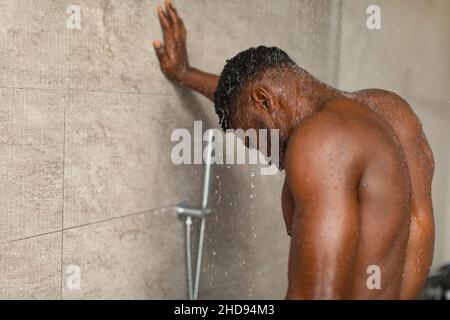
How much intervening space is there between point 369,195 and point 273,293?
1.02 metres

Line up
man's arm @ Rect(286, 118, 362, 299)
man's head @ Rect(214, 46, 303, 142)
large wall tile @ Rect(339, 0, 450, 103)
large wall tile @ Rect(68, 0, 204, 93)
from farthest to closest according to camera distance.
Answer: large wall tile @ Rect(339, 0, 450, 103), large wall tile @ Rect(68, 0, 204, 93), man's head @ Rect(214, 46, 303, 142), man's arm @ Rect(286, 118, 362, 299)

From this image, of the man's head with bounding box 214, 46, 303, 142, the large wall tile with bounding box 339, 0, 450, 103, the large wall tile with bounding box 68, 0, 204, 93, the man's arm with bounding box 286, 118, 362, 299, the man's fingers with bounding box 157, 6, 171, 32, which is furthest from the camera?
the large wall tile with bounding box 339, 0, 450, 103

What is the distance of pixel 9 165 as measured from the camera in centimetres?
102

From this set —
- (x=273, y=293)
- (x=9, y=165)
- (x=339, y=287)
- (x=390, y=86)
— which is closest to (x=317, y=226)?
(x=339, y=287)

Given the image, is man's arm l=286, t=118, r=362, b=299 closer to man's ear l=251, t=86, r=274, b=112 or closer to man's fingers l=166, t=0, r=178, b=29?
man's ear l=251, t=86, r=274, b=112

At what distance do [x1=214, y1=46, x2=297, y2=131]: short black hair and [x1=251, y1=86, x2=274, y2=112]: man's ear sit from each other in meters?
0.03

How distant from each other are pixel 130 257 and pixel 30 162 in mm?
398

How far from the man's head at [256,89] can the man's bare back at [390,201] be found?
12 centimetres

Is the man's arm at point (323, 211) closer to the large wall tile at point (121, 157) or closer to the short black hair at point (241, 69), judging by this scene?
the short black hair at point (241, 69)

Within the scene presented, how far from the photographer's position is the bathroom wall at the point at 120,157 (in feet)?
3.43

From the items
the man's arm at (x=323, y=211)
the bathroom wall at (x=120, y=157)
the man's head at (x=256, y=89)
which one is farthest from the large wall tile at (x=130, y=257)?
the man's arm at (x=323, y=211)

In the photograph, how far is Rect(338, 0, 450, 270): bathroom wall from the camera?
5.73 feet

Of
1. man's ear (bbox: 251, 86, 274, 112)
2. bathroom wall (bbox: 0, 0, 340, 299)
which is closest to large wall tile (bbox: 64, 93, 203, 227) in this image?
bathroom wall (bbox: 0, 0, 340, 299)
